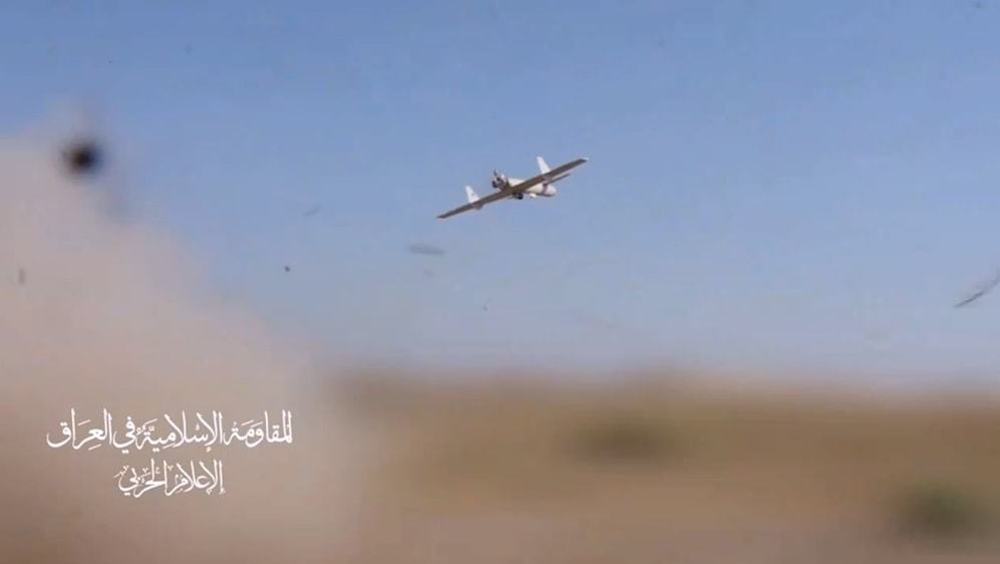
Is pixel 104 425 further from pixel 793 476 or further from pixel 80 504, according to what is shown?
pixel 793 476

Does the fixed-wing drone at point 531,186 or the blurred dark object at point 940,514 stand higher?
the fixed-wing drone at point 531,186

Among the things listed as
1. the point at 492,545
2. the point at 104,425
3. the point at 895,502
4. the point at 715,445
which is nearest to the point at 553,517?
the point at 492,545

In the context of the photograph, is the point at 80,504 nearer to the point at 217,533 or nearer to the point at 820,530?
the point at 217,533

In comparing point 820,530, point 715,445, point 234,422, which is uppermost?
point 234,422

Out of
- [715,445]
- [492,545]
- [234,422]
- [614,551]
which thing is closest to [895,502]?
[715,445]

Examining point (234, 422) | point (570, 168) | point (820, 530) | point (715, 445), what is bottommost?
point (820, 530)

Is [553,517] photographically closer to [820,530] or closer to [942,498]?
[820,530]

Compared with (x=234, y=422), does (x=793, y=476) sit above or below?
below

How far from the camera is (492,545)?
5.35 m

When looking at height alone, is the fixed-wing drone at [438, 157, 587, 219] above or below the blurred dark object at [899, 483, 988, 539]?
above

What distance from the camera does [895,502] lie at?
546 cm

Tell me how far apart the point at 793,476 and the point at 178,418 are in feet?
9.40

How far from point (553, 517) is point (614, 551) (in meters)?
0.32

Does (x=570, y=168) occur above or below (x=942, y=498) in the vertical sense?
above
